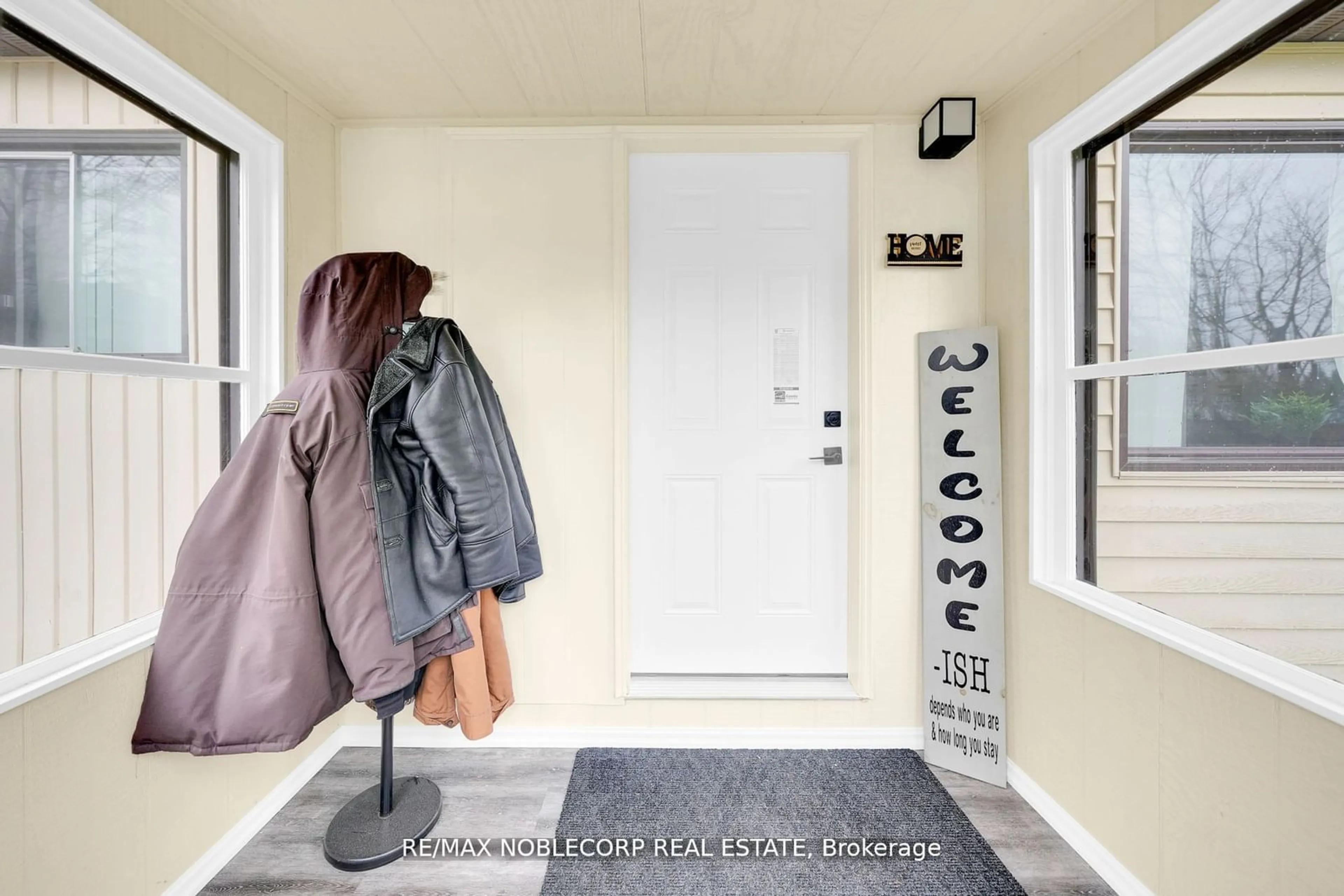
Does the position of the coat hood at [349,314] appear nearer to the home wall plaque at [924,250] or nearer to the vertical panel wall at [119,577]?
the vertical panel wall at [119,577]

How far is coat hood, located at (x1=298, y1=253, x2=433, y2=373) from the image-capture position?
4.60 ft

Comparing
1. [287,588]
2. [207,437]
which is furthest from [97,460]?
[287,588]

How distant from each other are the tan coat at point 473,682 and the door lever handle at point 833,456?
1314 millimetres

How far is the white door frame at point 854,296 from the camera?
198 cm

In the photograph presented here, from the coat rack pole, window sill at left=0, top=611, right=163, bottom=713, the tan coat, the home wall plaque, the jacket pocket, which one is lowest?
the coat rack pole

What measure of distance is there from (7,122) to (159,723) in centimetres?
133

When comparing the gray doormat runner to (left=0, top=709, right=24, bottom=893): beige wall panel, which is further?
the gray doormat runner

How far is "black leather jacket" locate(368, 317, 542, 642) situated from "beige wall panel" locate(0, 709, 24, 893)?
683mm

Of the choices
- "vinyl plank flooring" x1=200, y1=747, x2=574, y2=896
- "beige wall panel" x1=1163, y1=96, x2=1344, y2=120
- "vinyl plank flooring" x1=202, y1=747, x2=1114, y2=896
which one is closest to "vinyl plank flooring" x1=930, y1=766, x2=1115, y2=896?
"vinyl plank flooring" x1=202, y1=747, x2=1114, y2=896

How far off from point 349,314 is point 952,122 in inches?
78.6

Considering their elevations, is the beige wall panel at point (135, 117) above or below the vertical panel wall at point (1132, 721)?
above

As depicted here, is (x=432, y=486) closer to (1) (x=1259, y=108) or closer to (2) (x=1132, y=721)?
(2) (x=1132, y=721)

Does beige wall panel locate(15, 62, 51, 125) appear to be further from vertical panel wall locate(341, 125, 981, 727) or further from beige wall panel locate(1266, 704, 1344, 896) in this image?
beige wall panel locate(1266, 704, 1344, 896)

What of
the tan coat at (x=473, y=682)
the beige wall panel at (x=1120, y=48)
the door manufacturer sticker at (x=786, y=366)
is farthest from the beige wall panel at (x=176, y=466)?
the beige wall panel at (x=1120, y=48)
